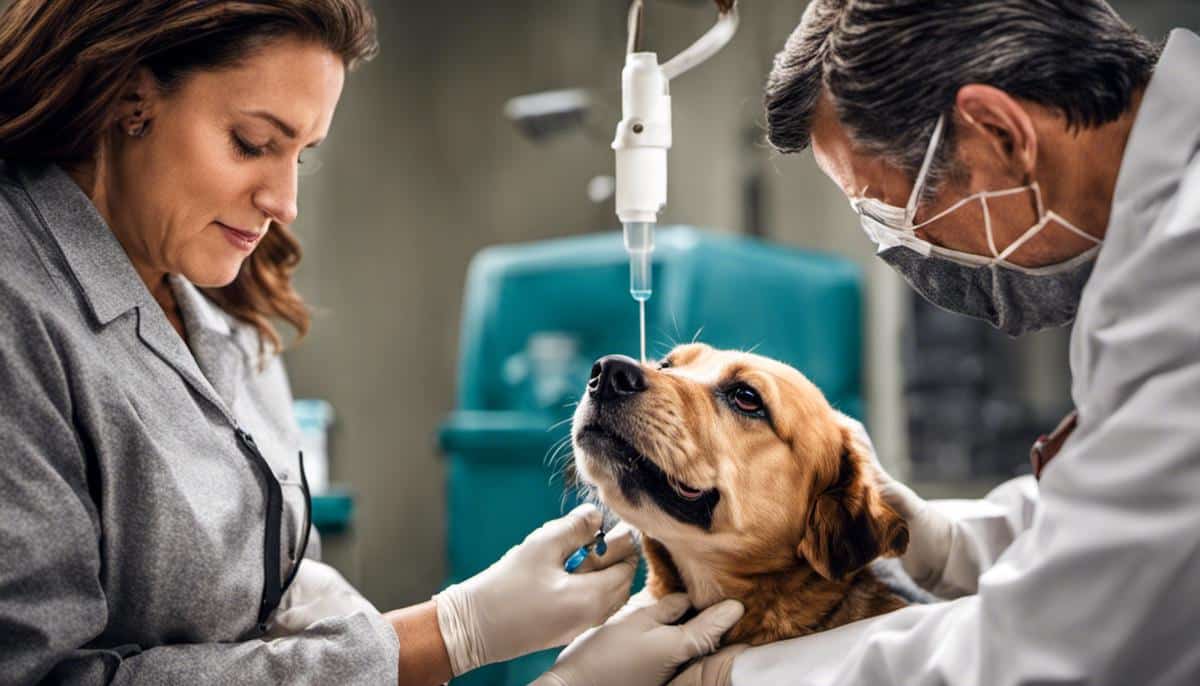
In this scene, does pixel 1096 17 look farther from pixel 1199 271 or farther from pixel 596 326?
pixel 596 326

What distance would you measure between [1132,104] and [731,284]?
1618 millimetres

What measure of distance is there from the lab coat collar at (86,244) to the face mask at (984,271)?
0.85 meters

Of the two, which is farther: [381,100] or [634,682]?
[381,100]

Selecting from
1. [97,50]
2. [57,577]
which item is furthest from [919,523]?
[97,50]

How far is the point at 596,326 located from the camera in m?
2.87

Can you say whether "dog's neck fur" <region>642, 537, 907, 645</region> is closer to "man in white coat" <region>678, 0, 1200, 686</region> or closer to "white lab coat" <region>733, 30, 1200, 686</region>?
"man in white coat" <region>678, 0, 1200, 686</region>

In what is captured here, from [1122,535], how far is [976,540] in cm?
64

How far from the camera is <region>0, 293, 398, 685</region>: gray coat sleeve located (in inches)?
37.5

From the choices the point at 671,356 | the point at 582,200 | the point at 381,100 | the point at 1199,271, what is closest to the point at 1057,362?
the point at 582,200

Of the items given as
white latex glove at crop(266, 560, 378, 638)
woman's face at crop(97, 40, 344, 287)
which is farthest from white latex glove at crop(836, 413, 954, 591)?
woman's face at crop(97, 40, 344, 287)

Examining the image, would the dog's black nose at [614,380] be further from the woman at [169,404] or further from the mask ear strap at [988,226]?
the mask ear strap at [988,226]

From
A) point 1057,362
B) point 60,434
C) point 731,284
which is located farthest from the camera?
point 1057,362

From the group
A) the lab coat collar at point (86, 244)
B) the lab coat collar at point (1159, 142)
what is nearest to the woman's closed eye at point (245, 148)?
the lab coat collar at point (86, 244)

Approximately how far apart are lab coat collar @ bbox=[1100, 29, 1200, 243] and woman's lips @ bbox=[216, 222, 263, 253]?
3.24 ft
